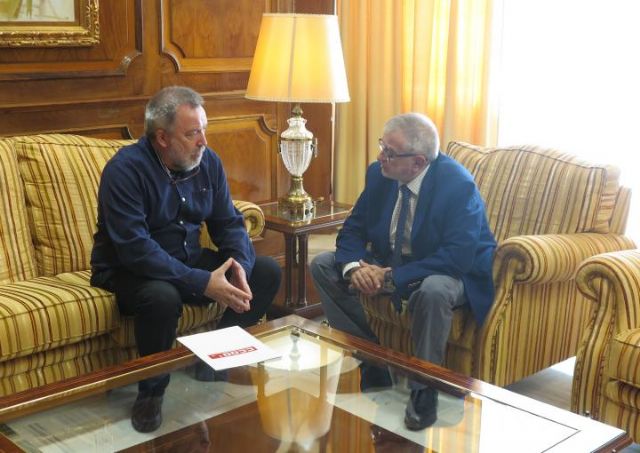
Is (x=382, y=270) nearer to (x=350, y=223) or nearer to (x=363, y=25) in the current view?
(x=350, y=223)

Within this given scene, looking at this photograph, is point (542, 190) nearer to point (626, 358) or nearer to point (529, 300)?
point (529, 300)

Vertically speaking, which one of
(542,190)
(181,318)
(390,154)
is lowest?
(181,318)

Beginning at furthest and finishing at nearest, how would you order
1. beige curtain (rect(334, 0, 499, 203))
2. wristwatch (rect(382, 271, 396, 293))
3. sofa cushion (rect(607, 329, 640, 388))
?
beige curtain (rect(334, 0, 499, 203))
wristwatch (rect(382, 271, 396, 293))
sofa cushion (rect(607, 329, 640, 388))

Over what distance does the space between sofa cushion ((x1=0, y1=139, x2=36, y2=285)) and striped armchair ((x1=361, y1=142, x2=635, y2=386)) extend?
1231 millimetres

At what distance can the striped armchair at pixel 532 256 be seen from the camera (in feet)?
9.05

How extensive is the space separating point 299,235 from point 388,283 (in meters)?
0.70

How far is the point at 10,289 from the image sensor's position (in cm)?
274

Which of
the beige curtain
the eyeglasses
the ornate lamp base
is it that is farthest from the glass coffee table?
the beige curtain

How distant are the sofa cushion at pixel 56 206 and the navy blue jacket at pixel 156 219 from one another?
271mm

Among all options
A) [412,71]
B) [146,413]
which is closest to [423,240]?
[146,413]

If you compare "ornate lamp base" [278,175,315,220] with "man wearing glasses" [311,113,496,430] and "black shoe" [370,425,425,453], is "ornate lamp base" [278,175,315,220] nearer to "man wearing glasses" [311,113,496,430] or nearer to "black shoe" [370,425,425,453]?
"man wearing glasses" [311,113,496,430]

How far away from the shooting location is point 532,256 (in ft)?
8.84

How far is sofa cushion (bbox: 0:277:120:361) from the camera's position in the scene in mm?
2527

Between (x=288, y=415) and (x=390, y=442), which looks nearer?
(x=390, y=442)
